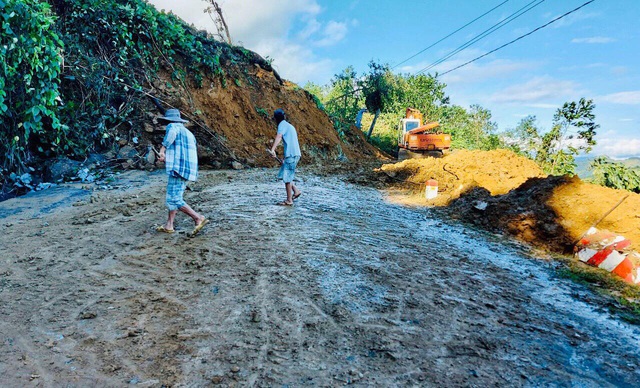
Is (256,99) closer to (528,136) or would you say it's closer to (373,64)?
(528,136)

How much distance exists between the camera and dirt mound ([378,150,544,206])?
26.6 ft

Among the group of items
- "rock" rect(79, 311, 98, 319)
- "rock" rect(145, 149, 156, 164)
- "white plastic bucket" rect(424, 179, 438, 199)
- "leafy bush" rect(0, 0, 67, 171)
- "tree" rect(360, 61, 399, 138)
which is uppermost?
"tree" rect(360, 61, 399, 138)

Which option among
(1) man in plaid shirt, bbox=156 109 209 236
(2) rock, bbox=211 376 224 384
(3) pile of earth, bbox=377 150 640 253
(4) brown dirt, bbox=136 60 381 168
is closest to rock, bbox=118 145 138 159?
(4) brown dirt, bbox=136 60 381 168

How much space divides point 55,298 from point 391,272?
9.67ft

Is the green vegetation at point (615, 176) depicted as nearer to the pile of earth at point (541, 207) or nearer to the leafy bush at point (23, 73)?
the pile of earth at point (541, 207)

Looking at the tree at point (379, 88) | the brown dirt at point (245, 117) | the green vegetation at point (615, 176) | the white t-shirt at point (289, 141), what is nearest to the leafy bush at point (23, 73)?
the brown dirt at point (245, 117)

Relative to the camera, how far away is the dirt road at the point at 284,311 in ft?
7.12

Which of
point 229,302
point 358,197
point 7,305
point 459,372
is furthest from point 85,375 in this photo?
point 358,197

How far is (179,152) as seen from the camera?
14.4ft

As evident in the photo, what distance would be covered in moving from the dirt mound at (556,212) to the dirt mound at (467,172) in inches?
53.0

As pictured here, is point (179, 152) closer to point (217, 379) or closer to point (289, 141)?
point (289, 141)

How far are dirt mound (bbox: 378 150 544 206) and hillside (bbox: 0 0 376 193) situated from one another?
4.84 m

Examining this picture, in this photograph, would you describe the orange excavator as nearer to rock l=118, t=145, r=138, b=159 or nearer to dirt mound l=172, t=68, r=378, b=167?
dirt mound l=172, t=68, r=378, b=167

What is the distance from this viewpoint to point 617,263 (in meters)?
4.09
